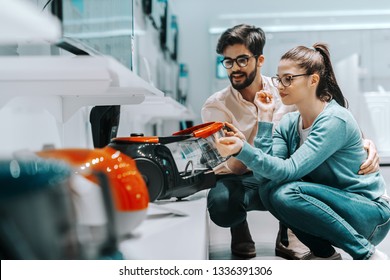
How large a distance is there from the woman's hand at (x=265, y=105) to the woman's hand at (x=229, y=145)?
0.11 m

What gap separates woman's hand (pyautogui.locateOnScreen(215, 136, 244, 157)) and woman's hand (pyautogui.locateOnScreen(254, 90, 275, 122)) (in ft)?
0.36

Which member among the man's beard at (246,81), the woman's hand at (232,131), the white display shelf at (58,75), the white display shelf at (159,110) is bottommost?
the woman's hand at (232,131)

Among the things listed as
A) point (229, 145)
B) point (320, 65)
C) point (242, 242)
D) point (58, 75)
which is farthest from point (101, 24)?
point (242, 242)

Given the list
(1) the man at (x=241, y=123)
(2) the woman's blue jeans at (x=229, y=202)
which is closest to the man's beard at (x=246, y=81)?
(1) the man at (x=241, y=123)

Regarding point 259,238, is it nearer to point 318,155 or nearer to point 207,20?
point 318,155

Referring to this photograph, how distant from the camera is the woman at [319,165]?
3.63 feet

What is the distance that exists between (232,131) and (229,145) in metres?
0.10

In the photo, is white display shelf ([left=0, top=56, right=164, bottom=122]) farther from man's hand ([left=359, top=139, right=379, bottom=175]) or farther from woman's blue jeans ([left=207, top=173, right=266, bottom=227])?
man's hand ([left=359, top=139, right=379, bottom=175])

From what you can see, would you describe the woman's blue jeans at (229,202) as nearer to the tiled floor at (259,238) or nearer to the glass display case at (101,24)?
the tiled floor at (259,238)

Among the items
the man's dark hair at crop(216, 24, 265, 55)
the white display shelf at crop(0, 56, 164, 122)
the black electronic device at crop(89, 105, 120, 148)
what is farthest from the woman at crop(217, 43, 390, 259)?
the white display shelf at crop(0, 56, 164, 122)

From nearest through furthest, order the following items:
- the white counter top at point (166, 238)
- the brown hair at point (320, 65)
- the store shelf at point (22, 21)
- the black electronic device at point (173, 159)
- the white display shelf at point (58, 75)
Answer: the store shelf at point (22, 21), the white display shelf at point (58, 75), the white counter top at point (166, 238), the black electronic device at point (173, 159), the brown hair at point (320, 65)

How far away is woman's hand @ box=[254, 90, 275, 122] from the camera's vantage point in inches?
45.4

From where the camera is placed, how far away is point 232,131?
1.18 metres
